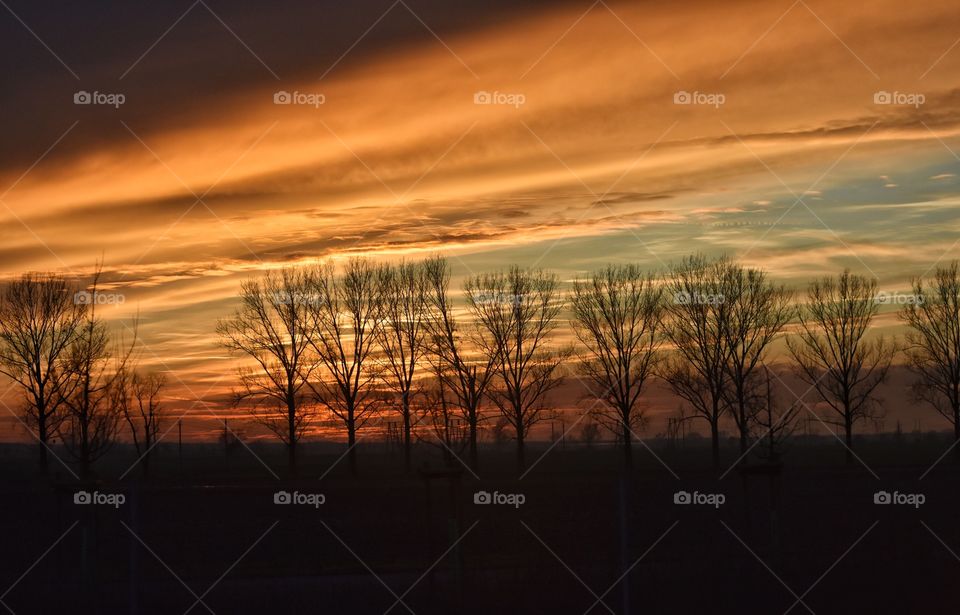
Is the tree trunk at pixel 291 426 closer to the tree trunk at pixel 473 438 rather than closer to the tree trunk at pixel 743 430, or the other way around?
the tree trunk at pixel 473 438

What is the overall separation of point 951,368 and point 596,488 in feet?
99.1

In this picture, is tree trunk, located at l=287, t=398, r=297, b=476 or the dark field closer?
the dark field

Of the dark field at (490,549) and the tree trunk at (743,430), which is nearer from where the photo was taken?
the dark field at (490,549)

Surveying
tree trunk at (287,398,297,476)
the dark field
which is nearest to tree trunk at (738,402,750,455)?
the dark field

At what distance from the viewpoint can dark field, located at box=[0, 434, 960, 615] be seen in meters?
19.7

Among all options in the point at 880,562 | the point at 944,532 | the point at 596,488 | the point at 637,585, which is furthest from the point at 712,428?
the point at 637,585

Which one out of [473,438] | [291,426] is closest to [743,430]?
[473,438]

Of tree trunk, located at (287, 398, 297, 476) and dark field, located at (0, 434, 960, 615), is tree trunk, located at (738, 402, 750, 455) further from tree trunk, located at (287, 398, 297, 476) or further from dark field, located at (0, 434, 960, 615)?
tree trunk, located at (287, 398, 297, 476)

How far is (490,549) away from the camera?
96.5 feet

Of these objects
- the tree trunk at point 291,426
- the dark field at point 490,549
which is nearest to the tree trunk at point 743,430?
the dark field at point 490,549

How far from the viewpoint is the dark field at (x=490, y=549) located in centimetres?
1972

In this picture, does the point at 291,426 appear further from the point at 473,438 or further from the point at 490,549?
the point at 490,549

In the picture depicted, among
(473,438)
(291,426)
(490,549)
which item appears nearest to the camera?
(490,549)

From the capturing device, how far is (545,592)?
67.0 feet
